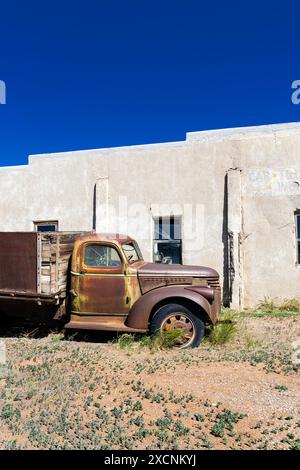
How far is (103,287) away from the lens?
241 inches

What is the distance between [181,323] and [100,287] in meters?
1.50

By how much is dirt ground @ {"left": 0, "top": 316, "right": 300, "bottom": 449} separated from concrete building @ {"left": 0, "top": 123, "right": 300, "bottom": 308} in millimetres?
3119

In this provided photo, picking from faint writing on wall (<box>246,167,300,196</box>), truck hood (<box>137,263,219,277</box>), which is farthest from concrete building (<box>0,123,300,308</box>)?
truck hood (<box>137,263,219,277</box>)

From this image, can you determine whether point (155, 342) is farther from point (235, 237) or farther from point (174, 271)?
point (235, 237)

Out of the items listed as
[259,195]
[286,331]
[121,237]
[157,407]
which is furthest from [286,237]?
[157,407]

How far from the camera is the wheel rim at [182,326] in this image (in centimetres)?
577

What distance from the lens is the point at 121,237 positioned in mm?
6656

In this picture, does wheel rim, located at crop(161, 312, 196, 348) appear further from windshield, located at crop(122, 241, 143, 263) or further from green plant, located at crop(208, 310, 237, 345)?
windshield, located at crop(122, 241, 143, 263)

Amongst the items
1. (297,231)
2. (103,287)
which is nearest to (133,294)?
(103,287)

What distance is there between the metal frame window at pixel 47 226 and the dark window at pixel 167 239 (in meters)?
3.01

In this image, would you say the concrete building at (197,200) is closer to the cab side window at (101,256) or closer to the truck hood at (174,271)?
the truck hood at (174,271)

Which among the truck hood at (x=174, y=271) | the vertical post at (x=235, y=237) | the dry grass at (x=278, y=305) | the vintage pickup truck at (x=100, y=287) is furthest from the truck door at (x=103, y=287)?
the dry grass at (x=278, y=305)

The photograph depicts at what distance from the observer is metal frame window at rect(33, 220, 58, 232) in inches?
410
